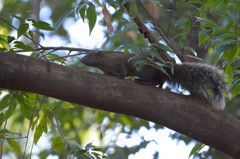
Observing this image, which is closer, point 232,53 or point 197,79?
point 232,53

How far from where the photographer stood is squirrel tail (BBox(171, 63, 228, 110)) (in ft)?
10.3

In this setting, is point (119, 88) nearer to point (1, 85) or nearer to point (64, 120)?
point (1, 85)

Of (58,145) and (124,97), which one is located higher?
(124,97)

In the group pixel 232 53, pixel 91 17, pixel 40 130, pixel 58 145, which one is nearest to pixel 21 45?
pixel 91 17

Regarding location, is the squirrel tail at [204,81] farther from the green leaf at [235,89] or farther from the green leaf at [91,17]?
the green leaf at [91,17]

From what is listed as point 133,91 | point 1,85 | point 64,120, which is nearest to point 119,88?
point 133,91

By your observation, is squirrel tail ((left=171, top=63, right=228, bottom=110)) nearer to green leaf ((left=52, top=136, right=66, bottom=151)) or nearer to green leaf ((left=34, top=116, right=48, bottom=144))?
green leaf ((left=52, top=136, right=66, bottom=151))

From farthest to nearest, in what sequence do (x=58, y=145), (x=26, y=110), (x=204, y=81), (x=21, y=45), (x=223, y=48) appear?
(x=26, y=110), (x=204, y=81), (x=58, y=145), (x=21, y=45), (x=223, y=48)

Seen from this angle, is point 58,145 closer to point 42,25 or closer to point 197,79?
point 42,25

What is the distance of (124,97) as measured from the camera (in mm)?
2791

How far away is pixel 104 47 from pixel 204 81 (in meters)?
3.11

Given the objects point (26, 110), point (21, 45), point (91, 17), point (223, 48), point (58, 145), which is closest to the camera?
point (223, 48)

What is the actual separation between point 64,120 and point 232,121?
4042 mm

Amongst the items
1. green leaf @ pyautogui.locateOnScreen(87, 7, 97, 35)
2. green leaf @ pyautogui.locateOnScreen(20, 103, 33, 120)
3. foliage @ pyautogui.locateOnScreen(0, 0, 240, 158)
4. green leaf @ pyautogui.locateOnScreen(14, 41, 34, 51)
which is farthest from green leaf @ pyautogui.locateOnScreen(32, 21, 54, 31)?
green leaf @ pyautogui.locateOnScreen(20, 103, 33, 120)
